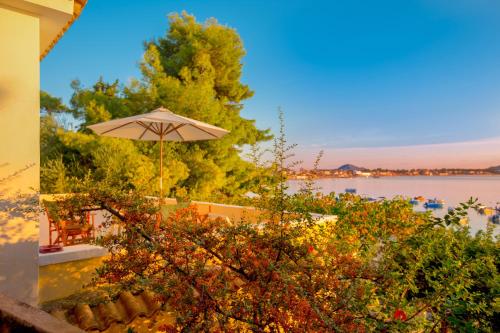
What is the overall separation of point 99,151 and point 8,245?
10278 millimetres

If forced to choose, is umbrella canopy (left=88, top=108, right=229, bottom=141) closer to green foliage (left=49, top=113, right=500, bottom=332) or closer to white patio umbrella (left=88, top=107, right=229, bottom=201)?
white patio umbrella (left=88, top=107, right=229, bottom=201)

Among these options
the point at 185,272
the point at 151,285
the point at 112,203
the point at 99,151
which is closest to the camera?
the point at 151,285

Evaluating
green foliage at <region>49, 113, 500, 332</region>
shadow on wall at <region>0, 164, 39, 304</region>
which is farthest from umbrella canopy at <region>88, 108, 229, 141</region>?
green foliage at <region>49, 113, 500, 332</region>

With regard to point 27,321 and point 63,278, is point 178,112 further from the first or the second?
point 27,321

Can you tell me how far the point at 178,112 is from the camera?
15.2 metres

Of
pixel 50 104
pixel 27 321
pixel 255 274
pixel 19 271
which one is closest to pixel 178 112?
pixel 50 104

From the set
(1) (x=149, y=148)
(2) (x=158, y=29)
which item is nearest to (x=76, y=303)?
(1) (x=149, y=148)

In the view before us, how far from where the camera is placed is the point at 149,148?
1496 centimetres

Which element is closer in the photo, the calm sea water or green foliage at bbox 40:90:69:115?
the calm sea water

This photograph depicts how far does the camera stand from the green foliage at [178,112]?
13305 millimetres

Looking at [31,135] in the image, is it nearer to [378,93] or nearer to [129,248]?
[129,248]

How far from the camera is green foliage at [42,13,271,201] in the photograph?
13.3 m

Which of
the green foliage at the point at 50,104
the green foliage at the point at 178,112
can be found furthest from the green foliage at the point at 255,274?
the green foliage at the point at 50,104

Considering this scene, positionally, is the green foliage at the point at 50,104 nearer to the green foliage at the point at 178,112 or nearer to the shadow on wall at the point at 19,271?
the green foliage at the point at 178,112
